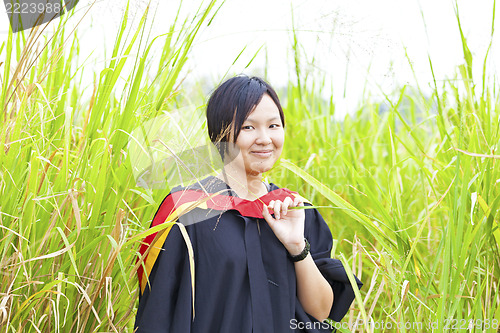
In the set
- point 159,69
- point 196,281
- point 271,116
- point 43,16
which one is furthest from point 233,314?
point 43,16

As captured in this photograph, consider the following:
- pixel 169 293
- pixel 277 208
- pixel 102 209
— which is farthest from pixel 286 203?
pixel 102 209

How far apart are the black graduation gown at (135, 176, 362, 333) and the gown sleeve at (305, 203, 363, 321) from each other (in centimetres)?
11

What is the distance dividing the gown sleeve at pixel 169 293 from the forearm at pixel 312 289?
11.4 inches

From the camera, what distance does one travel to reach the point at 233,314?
1.23 metres

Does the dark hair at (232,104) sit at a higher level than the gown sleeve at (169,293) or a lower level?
higher

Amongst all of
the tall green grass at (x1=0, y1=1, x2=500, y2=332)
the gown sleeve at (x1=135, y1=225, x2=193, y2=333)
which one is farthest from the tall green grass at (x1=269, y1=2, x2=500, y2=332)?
the gown sleeve at (x1=135, y1=225, x2=193, y2=333)

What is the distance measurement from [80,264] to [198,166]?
386mm

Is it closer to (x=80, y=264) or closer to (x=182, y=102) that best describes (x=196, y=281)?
(x=80, y=264)

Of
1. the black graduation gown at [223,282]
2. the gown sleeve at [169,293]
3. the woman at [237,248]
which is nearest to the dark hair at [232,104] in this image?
the woman at [237,248]

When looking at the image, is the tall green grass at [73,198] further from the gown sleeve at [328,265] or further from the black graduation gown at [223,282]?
the gown sleeve at [328,265]

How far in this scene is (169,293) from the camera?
4.05ft

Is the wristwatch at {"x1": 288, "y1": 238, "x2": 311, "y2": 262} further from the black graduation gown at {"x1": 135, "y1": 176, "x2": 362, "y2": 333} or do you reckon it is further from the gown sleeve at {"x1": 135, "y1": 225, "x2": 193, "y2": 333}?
the gown sleeve at {"x1": 135, "y1": 225, "x2": 193, "y2": 333}

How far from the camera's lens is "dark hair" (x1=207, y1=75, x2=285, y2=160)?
1274 millimetres

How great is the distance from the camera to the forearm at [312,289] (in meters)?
1.31
